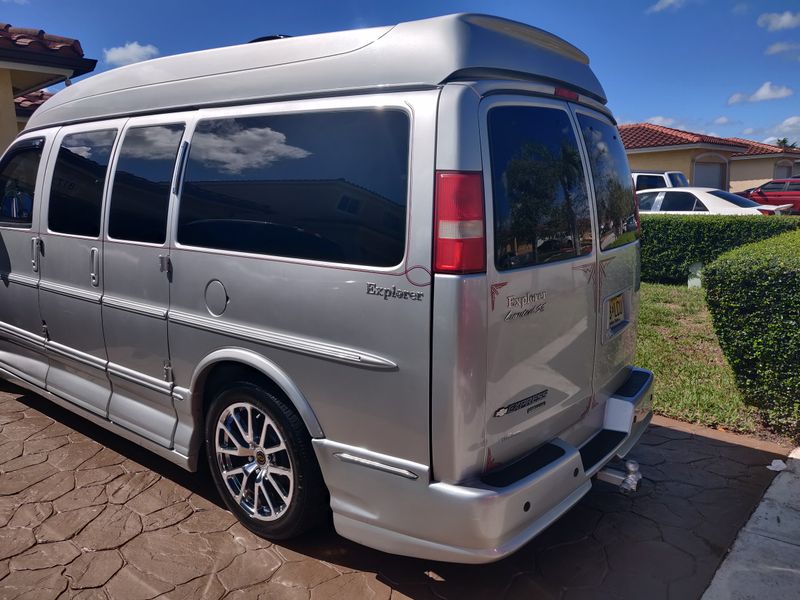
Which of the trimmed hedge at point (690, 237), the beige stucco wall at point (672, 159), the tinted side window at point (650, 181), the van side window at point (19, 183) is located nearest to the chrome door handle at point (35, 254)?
the van side window at point (19, 183)

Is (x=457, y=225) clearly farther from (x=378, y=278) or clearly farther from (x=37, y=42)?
(x=37, y=42)

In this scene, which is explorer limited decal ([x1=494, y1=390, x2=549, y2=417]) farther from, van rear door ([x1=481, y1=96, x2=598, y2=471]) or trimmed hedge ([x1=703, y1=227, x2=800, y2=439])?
trimmed hedge ([x1=703, y1=227, x2=800, y2=439])

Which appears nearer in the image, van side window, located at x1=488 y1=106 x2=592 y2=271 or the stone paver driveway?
van side window, located at x1=488 y1=106 x2=592 y2=271

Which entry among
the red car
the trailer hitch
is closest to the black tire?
the trailer hitch

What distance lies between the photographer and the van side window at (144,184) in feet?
11.5

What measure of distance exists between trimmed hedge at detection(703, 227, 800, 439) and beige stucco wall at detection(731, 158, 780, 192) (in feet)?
110

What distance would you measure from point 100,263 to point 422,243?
2.41 m

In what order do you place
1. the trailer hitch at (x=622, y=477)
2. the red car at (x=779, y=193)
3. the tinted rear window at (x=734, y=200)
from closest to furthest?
1. the trailer hitch at (x=622, y=477)
2. the tinted rear window at (x=734, y=200)
3. the red car at (x=779, y=193)

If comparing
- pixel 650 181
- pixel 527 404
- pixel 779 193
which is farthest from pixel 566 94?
pixel 779 193

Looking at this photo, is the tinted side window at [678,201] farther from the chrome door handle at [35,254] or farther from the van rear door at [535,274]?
the chrome door handle at [35,254]

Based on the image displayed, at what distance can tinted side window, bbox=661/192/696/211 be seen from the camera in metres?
13.2

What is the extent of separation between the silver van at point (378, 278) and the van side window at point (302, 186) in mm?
11

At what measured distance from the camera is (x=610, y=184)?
339 cm

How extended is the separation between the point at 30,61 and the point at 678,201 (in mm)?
11755
